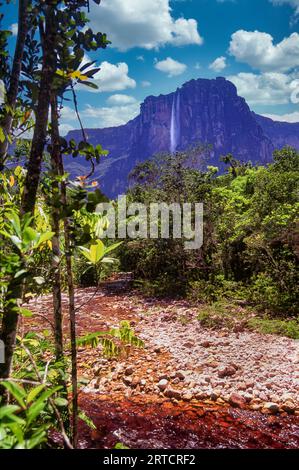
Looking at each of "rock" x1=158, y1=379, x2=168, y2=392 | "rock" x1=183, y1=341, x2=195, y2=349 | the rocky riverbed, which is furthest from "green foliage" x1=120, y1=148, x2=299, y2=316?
"rock" x1=158, y1=379, x2=168, y2=392

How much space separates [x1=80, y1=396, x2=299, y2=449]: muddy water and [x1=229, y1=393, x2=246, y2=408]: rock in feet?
0.38

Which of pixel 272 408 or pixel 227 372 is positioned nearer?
pixel 272 408

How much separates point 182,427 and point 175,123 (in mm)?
143024

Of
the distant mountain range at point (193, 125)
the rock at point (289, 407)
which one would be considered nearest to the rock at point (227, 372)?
the rock at point (289, 407)

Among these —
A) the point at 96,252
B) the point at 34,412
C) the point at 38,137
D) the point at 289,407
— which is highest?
the point at 38,137

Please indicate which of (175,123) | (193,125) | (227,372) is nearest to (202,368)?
(227,372)

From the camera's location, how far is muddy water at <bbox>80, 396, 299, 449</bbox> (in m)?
4.41

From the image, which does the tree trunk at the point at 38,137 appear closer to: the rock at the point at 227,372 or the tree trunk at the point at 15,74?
the tree trunk at the point at 15,74

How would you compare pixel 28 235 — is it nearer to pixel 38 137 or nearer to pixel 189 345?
pixel 38 137

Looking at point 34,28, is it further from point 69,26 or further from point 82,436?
point 82,436

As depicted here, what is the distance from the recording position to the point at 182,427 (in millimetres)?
4777

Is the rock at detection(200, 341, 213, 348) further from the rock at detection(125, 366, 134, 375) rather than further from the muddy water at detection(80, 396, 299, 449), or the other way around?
the muddy water at detection(80, 396, 299, 449)
